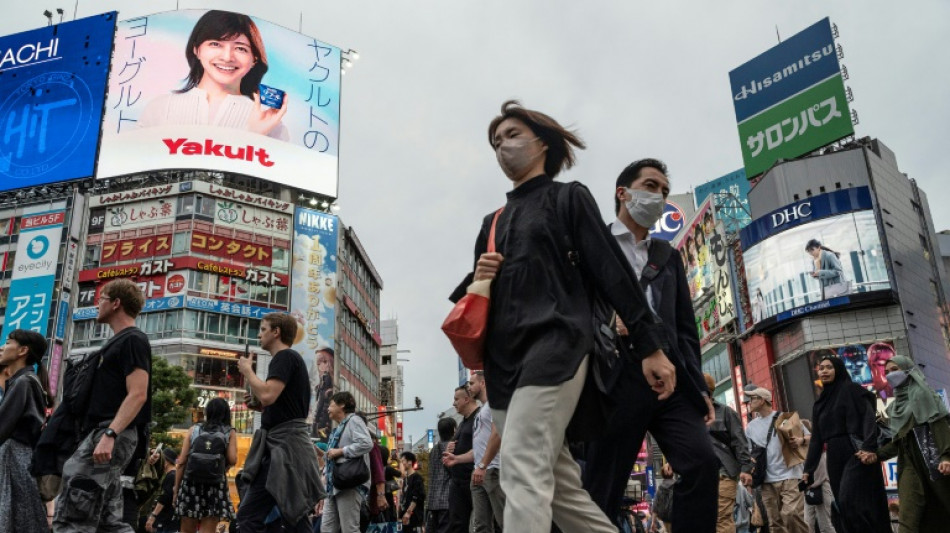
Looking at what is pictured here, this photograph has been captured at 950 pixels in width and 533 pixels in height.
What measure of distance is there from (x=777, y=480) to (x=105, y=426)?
21.9 feet

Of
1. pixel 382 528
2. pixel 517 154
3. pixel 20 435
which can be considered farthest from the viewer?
pixel 382 528

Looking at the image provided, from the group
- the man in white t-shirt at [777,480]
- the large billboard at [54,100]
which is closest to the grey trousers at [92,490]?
the man in white t-shirt at [777,480]

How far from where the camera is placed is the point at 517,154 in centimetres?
289

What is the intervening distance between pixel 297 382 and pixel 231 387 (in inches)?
1464

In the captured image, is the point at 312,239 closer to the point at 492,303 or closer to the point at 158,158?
the point at 158,158

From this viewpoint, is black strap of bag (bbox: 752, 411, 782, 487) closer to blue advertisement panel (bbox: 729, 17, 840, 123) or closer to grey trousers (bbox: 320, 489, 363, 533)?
grey trousers (bbox: 320, 489, 363, 533)

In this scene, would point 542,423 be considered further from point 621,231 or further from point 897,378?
point 897,378

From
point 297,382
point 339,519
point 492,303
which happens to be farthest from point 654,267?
point 339,519

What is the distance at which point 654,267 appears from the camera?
146 inches

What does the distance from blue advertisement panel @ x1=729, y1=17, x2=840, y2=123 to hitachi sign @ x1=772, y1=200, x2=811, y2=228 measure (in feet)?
23.2

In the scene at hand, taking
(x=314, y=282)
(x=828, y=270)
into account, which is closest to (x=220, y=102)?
(x=314, y=282)

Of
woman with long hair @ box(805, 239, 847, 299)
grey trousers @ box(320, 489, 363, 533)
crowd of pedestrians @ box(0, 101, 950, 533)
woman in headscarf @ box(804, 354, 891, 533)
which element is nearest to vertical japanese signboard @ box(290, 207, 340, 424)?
woman with long hair @ box(805, 239, 847, 299)

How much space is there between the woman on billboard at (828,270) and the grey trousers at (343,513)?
34188 mm

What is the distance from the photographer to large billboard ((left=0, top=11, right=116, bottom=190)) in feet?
125
